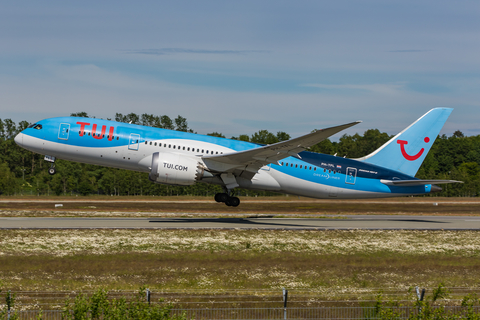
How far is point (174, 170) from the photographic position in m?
31.1

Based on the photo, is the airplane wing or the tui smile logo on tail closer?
the airplane wing

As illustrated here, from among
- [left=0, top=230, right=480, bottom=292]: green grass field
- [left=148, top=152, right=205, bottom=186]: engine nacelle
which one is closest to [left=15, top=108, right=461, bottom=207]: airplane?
[left=148, top=152, right=205, bottom=186]: engine nacelle

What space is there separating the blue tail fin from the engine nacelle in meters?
14.6

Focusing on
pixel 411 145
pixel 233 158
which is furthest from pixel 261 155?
pixel 411 145

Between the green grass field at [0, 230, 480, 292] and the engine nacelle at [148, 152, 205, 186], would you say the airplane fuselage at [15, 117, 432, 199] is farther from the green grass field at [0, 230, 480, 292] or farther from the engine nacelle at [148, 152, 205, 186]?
the green grass field at [0, 230, 480, 292]

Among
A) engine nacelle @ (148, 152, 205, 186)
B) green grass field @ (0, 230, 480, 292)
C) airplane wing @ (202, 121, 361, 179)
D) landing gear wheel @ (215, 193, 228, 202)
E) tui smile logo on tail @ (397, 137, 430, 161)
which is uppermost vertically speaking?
tui smile logo on tail @ (397, 137, 430, 161)

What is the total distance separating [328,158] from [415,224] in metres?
8.19

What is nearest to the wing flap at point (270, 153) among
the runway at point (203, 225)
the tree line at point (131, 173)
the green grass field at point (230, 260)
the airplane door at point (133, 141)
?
the runway at point (203, 225)

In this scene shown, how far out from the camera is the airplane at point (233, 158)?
31562 mm

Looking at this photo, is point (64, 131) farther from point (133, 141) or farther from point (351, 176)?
point (351, 176)

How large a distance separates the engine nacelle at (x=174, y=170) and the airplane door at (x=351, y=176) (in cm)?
1190

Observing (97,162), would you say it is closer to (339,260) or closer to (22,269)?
(22,269)

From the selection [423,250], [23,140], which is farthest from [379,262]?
[23,140]

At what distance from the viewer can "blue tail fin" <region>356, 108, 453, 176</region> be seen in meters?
38.2
